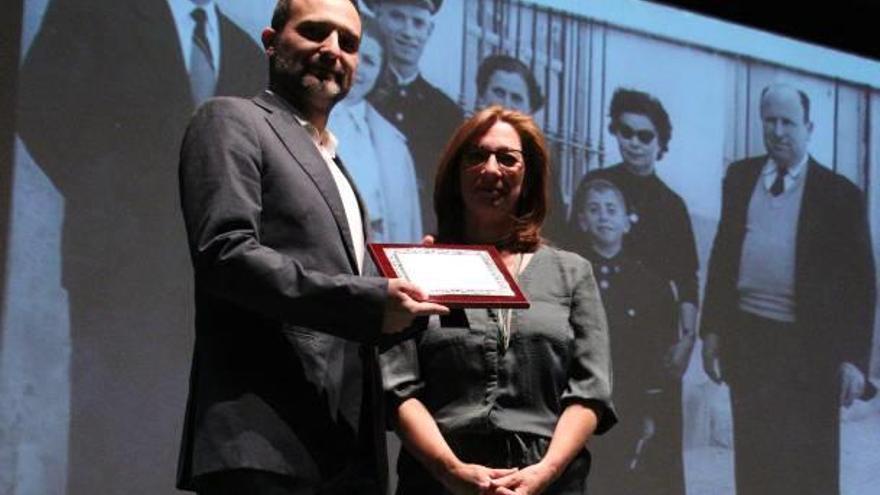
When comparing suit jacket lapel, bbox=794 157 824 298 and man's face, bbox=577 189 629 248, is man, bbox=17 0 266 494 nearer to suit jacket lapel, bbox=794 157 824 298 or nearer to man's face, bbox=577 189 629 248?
man's face, bbox=577 189 629 248

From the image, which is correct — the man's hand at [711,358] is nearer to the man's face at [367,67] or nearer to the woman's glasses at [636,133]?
the woman's glasses at [636,133]

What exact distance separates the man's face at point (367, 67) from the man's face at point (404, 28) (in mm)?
36

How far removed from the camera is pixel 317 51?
1868 millimetres

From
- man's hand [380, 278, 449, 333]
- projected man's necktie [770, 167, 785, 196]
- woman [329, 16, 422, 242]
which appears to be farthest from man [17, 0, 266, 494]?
projected man's necktie [770, 167, 785, 196]

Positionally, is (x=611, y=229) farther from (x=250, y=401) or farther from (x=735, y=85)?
(x=250, y=401)

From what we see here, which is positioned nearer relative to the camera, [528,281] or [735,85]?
[528,281]

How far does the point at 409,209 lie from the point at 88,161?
32.4 inches

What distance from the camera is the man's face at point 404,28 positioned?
11.0 ft

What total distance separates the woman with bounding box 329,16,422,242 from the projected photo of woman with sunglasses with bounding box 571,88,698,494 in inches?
22.6

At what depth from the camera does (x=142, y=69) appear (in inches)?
120

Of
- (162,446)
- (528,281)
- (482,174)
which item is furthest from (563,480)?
(162,446)

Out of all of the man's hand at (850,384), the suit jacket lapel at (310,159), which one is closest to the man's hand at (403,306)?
the suit jacket lapel at (310,159)

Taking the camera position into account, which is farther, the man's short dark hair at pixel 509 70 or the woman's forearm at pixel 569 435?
the man's short dark hair at pixel 509 70

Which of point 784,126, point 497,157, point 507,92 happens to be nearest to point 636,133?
point 507,92
